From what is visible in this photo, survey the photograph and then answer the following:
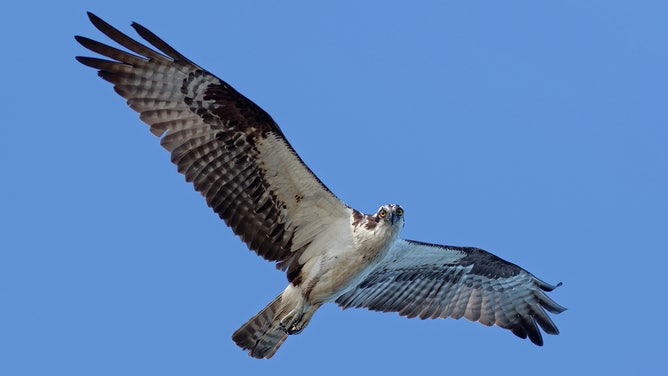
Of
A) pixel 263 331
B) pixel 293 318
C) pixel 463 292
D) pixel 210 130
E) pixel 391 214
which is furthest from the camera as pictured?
pixel 463 292

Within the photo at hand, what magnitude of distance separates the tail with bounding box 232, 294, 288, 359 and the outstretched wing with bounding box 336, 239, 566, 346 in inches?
55.9

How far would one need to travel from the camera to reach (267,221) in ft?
48.4

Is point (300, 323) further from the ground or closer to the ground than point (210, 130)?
closer to the ground

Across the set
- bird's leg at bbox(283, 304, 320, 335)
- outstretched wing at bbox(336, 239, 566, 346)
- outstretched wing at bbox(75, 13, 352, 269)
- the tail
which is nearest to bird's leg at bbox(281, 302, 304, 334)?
bird's leg at bbox(283, 304, 320, 335)

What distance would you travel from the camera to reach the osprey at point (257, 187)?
46.4 ft

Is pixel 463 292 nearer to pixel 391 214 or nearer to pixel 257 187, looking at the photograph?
pixel 391 214

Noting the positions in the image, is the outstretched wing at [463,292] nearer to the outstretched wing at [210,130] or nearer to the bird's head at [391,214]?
the bird's head at [391,214]

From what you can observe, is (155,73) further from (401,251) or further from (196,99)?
(401,251)

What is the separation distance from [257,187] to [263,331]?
1.79m

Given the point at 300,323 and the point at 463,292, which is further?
the point at 463,292

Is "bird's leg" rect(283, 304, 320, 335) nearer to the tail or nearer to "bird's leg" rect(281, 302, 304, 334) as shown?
"bird's leg" rect(281, 302, 304, 334)

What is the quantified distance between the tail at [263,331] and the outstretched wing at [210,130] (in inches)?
46.6

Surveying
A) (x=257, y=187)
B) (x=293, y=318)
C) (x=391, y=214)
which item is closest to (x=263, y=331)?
(x=293, y=318)

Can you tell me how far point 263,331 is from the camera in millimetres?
14758
